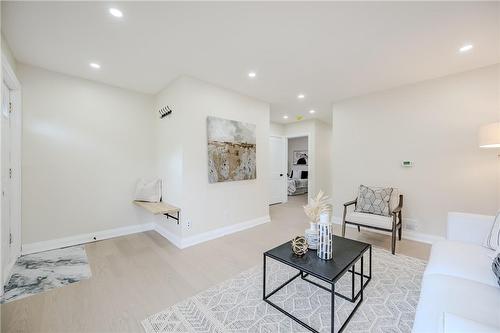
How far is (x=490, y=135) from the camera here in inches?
95.0

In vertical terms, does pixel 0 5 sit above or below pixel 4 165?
above

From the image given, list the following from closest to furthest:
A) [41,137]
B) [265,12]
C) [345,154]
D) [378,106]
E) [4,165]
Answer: [265,12]
[4,165]
[41,137]
[378,106]
[345,154]

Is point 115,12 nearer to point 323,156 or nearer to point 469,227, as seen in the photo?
point 469,227

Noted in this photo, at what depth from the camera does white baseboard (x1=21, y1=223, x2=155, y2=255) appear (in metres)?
2.89

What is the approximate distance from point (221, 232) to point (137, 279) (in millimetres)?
1493

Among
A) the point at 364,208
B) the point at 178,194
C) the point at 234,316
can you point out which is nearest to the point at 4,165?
the point at 178,194

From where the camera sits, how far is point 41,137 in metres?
2.94

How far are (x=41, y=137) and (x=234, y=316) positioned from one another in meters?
3.45

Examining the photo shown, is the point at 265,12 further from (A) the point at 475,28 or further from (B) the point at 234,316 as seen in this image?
(B) the point at 234,316

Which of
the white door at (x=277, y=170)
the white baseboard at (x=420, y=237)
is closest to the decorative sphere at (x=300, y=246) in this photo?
the white baseboard at (x=420, y=237)

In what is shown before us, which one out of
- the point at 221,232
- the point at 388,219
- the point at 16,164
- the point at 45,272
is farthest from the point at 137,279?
the point at 388,219

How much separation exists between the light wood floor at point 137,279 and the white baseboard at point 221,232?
0.38 ft

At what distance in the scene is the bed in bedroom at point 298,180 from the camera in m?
7.84

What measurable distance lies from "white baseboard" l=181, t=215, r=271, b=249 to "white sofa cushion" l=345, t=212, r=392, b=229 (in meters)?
1.68
